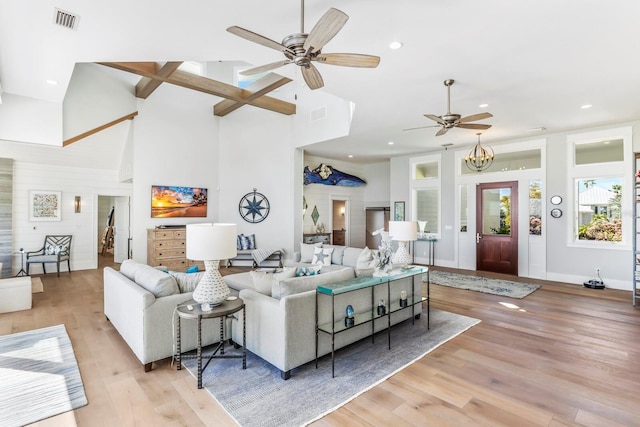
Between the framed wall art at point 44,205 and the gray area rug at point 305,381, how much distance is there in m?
6.99

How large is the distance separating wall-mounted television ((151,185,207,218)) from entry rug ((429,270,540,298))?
5.87 m

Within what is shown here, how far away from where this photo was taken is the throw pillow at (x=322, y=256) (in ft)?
20.6

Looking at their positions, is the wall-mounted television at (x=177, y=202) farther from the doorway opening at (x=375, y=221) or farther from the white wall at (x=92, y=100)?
the doorway opening at (x=375, y=221)

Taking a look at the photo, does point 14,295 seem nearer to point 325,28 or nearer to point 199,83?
point 199,83

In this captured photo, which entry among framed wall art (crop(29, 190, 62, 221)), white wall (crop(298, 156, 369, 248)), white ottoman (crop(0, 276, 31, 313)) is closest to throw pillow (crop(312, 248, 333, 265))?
white wall (crop(298, 156, 369, 248))

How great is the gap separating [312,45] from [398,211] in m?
7.47

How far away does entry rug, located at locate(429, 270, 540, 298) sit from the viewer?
5703 mm

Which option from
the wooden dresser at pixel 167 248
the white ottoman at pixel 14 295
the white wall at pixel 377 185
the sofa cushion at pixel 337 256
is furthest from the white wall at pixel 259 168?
the white ottoman at pixel 14 295

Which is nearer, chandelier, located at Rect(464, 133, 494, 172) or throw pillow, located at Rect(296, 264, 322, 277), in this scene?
throw pillow, located at Rect(296, 264, 322, 277)

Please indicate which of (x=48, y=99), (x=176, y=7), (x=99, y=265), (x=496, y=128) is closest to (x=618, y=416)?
(x=176, y=7)

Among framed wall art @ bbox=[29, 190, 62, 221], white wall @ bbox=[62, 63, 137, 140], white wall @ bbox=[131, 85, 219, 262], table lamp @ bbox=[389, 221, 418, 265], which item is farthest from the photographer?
framed wall art @ bbox=[29, 190, 62, 221]

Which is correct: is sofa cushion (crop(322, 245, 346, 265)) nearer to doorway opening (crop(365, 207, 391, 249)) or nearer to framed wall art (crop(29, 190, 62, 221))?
doorway opening (crop(365, 207, 391, 249))

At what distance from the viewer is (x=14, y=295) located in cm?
466

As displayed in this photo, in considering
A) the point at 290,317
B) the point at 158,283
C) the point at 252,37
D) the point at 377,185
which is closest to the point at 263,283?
the point at 290,317
